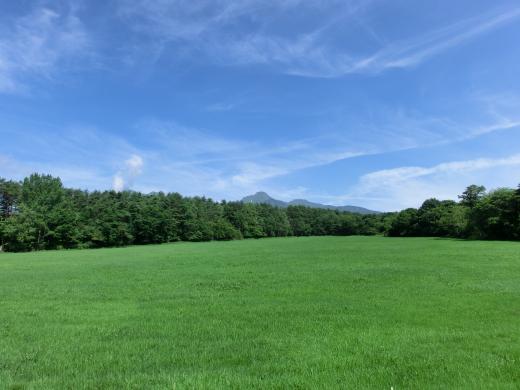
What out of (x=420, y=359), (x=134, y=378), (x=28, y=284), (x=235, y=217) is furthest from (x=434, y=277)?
(x=235, y=217)

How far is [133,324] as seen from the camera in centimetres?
1241

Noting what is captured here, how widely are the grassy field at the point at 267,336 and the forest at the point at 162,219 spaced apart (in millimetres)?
67605

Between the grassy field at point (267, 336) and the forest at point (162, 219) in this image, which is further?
the forest at point (162, 219)

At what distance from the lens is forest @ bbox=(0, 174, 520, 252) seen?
7950 cm

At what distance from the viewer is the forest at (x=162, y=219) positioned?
7950 cm

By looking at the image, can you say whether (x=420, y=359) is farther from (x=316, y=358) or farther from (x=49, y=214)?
(x=49, y=214)

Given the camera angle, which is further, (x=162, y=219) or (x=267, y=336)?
(x=162, y=219)

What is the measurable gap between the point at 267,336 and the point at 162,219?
343 feet

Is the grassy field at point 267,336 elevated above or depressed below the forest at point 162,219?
below

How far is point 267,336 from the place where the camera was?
10477mm

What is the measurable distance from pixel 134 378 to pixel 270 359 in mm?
2727

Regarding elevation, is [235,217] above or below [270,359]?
above

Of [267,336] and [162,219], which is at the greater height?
[162,219]

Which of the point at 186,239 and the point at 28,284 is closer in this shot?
the point at 28,284
